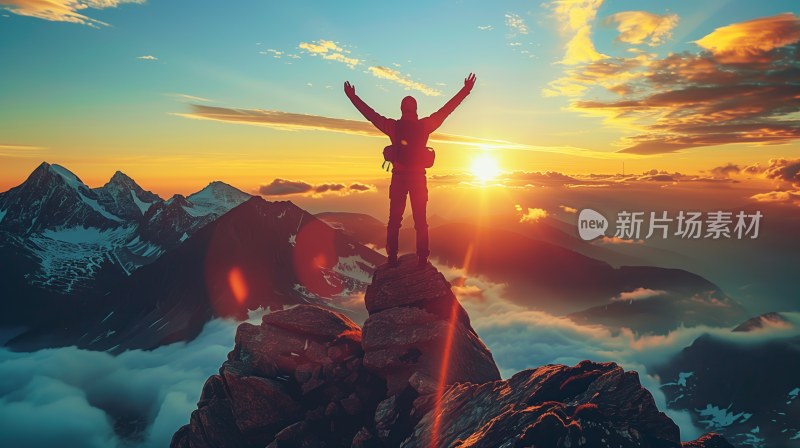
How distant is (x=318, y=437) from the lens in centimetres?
2306

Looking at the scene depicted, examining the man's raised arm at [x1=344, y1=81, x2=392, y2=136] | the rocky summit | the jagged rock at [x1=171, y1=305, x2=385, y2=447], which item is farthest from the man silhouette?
the jagged rock at [x1=171, y1=305, x2=385, y2=447]

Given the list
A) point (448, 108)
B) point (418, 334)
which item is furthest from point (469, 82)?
point (418, 334)

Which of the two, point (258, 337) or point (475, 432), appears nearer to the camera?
point (475, 432)

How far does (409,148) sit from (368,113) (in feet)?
8.97

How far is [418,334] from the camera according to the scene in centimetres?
2475

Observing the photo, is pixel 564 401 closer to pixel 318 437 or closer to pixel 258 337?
pixel 318 437

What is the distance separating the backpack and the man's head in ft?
1.86

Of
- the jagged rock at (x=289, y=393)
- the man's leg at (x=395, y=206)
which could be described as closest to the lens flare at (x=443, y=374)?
the jagged rock at (x=289, y=393)

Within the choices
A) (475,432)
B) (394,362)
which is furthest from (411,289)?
(475,432)

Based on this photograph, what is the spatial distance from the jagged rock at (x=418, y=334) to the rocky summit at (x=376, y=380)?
55 millimetres

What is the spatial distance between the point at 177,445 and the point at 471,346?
17.0 meters

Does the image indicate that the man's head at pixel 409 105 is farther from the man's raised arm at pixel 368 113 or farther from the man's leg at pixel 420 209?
the man's leg at pixel 420 209

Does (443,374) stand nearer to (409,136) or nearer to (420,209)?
(420,209)

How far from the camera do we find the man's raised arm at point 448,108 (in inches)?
944
